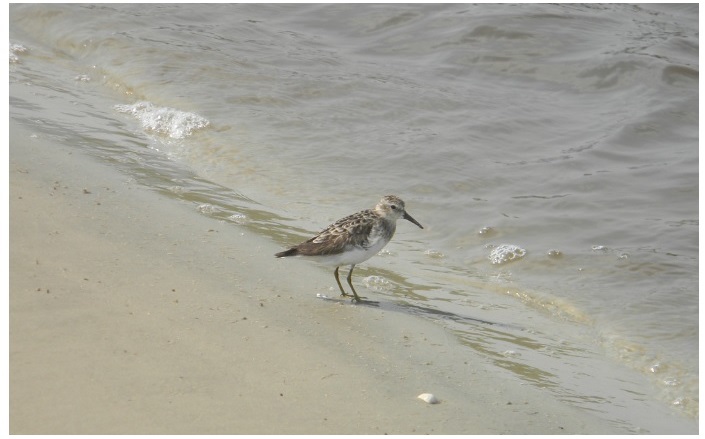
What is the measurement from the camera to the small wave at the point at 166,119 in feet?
32.9

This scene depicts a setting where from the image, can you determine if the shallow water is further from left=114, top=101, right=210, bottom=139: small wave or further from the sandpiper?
the sandpiper

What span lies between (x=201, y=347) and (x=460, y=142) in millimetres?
5685

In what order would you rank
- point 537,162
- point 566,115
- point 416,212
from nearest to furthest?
point 416,212 < point 537,162 < point 566,115

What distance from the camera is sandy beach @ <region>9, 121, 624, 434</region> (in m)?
4.45

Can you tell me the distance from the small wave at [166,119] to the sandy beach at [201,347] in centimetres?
316

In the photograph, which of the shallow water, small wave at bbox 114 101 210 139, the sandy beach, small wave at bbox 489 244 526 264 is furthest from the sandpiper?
small wave at bbox 114 101 210 139

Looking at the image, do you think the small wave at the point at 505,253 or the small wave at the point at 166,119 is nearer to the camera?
the small wave at the point at 505,253

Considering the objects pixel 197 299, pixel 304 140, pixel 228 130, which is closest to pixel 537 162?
pixel 304 140

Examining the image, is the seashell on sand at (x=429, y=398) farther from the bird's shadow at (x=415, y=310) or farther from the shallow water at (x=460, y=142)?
the bird's shadow at (x=415, y=310)

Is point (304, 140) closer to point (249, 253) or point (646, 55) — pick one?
point (249, 253)

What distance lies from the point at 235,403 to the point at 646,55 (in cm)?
939

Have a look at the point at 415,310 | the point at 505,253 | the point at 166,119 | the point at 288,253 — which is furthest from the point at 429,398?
the point at 166,119

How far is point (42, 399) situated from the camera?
432cm

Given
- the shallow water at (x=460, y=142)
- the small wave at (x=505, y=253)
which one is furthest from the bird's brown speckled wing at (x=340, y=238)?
the small wave at (x=505, y=253)
